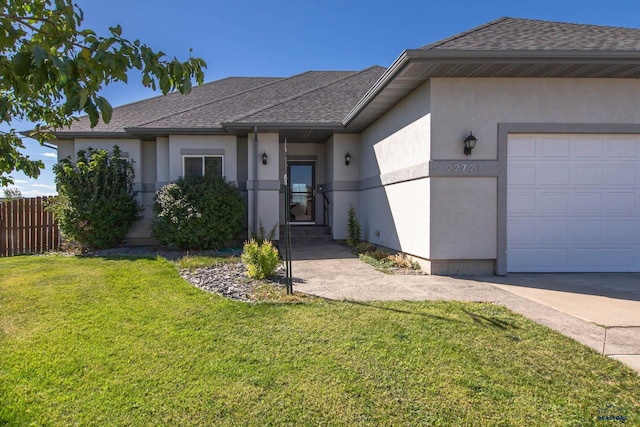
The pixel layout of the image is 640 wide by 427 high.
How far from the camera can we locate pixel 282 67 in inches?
620

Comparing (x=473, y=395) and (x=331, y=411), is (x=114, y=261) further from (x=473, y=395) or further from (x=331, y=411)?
(x=473, y=395)

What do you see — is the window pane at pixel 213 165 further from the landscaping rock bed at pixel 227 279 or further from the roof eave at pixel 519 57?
the roof eave at pixel 519 57

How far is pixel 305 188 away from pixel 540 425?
1069 cm

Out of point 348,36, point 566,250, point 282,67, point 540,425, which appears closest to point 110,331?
point 540,425

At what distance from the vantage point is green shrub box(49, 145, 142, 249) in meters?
9.36

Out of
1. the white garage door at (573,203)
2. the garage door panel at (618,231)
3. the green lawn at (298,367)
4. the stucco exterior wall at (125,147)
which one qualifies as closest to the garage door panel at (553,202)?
the white garage door at (573,203)

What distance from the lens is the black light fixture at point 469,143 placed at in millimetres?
6445

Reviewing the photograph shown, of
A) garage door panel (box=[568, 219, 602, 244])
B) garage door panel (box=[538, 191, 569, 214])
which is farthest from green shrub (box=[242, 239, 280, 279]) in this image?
garage door panel (box=[568, 219, 602, 244])

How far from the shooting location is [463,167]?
662 cm

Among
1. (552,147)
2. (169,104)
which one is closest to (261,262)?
(552,147)

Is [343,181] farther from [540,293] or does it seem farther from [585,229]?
[540,293]

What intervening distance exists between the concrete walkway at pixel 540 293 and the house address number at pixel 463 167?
1.99 m

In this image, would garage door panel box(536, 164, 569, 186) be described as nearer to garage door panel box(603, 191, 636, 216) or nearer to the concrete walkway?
garage door panel box(603, 191, 636, 216)

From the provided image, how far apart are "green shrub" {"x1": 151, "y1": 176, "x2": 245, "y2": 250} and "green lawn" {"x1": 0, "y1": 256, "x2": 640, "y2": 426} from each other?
4.32m
